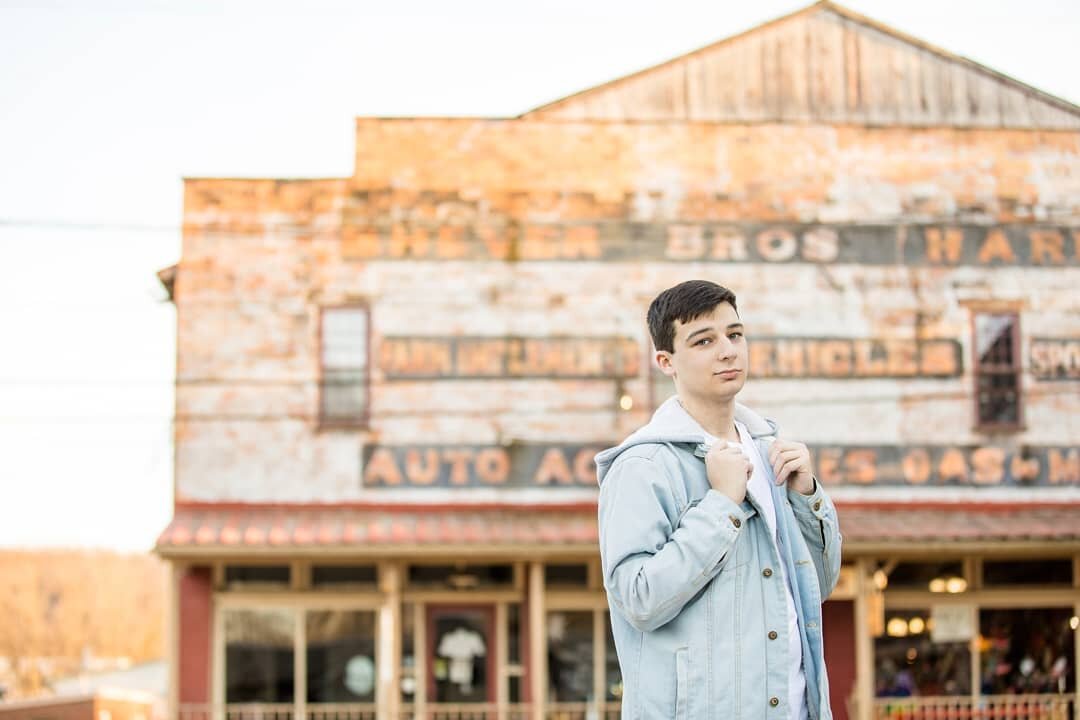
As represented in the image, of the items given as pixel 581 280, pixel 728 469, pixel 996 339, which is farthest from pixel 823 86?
pixel 728 469

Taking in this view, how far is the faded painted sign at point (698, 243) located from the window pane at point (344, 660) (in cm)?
466

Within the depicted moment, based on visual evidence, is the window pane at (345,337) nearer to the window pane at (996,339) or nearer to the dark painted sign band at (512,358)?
the dark painted sign band at (512,358)

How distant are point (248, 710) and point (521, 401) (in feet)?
16.4

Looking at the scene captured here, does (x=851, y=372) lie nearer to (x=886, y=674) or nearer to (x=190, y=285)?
(x=886, y=674)

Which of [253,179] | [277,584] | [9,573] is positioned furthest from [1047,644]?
[9,573]

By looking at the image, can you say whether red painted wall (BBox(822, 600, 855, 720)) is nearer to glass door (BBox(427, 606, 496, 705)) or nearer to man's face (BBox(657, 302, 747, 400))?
glass door (BBox(427, 606, 496, 705))

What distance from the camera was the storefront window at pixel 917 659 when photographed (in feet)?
62.0

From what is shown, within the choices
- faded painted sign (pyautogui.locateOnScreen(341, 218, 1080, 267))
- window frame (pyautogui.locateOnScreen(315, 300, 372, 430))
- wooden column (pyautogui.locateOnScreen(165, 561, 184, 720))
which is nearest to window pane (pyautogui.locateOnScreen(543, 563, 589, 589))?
window frame (pyautogui.locateOnScreen(315, 300, 372, 430))

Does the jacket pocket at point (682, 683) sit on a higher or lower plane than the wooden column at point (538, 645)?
higher

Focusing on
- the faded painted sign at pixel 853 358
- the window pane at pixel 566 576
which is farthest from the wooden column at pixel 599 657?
the faded painted sign at pixel 853 358

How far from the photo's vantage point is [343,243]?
1905 cm

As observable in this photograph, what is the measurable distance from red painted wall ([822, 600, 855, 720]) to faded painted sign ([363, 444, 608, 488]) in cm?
346

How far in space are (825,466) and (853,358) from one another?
1445 millimetres

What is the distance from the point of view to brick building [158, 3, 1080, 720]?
18.7 metres
